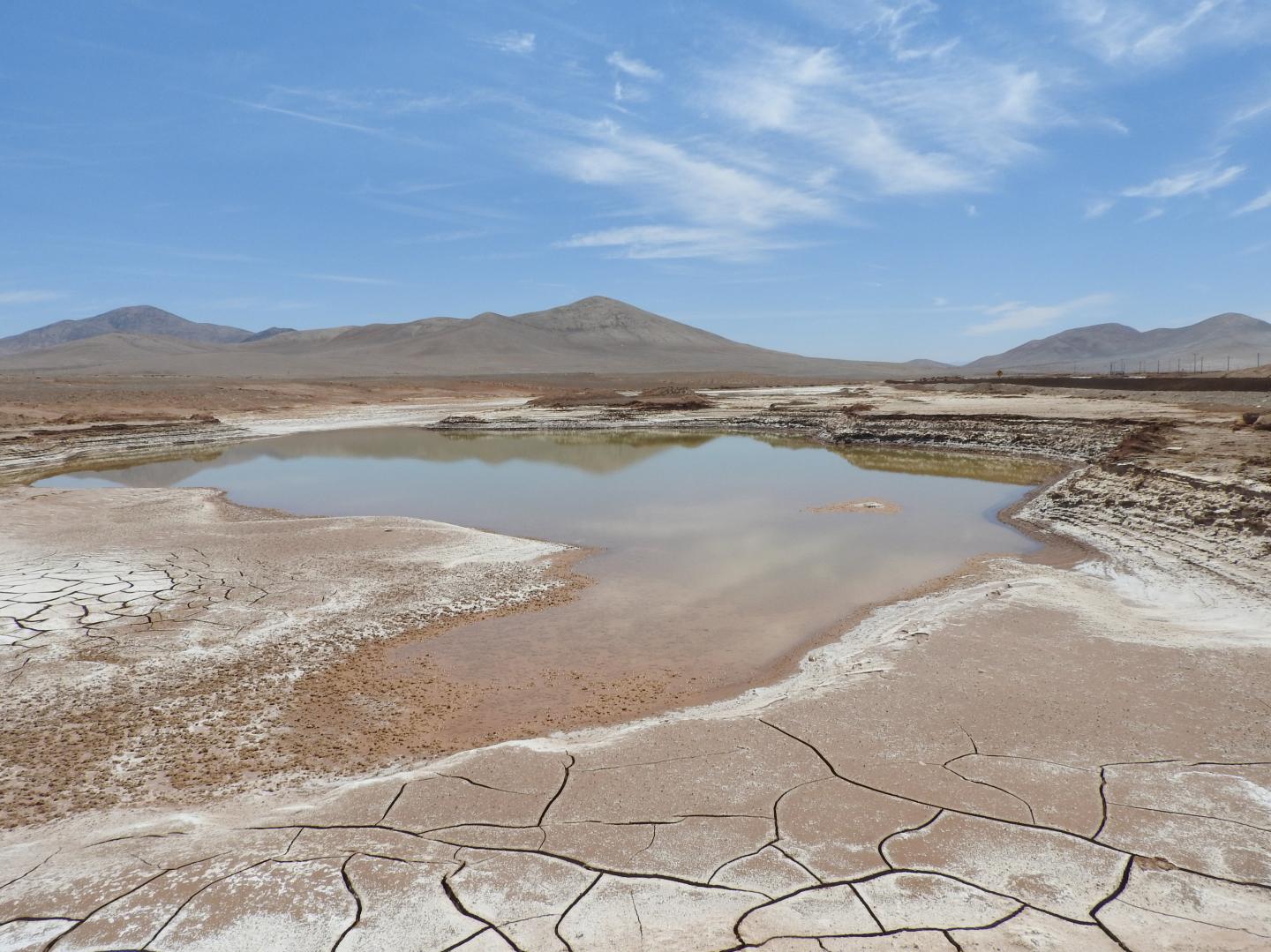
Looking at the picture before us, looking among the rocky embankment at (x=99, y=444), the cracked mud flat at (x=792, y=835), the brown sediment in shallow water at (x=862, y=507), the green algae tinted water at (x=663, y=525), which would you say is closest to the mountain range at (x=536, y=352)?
the rocky embankment at (x=99, y=444)

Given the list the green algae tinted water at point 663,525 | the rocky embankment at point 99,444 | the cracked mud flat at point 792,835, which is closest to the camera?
the cracked mud flat at point 792,835

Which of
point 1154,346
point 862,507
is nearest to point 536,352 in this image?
point 862,507

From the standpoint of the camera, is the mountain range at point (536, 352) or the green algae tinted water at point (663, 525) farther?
the mountain range at point (536, 352)

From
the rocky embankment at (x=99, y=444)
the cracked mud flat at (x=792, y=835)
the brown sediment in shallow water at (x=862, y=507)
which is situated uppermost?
the rocky embankment at (x=99, y=444)

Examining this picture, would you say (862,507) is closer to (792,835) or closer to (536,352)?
(792,835)

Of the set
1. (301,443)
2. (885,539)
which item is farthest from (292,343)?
(885,539)

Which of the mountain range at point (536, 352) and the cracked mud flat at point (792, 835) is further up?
the mountain range at point (536, 352)

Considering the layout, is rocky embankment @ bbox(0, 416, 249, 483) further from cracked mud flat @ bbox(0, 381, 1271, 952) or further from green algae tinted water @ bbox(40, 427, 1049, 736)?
cracked mud flat @ bbox(0, 381, 1271, 952)

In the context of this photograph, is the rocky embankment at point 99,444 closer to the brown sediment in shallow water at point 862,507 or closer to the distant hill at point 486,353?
the brown sediment in shallow water at point 862,507
